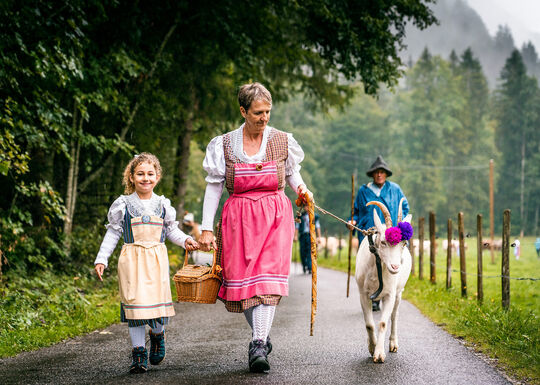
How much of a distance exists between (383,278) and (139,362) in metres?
2.45

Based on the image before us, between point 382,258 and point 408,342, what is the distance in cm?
129

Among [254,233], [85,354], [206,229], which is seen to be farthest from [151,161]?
[85,354]

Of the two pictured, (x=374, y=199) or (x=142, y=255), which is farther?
(x=374, y=199)

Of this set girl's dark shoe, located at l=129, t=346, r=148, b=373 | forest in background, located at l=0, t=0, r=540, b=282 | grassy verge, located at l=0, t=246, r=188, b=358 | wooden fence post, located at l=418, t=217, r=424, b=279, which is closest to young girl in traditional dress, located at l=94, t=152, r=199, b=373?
girl's dark shoe, located at l=129, t=346, r=148, b=373

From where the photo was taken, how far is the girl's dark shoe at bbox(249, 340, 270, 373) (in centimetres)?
499

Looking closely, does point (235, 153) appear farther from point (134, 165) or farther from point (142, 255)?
point (142, 255)

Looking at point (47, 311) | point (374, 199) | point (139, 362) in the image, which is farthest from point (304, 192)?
point (47, 311)

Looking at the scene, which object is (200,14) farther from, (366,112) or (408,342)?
(366,112)

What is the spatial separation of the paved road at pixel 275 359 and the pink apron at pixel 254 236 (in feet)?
2.35

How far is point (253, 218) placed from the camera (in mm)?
5301

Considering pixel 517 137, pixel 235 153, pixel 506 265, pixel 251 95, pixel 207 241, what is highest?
pixel 517 137

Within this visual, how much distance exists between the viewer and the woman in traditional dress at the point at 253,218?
524 centimetres

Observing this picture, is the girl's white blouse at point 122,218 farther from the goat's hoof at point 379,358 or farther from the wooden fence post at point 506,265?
the wooden fence post at point 506,265

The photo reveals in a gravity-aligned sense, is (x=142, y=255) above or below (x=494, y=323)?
above
